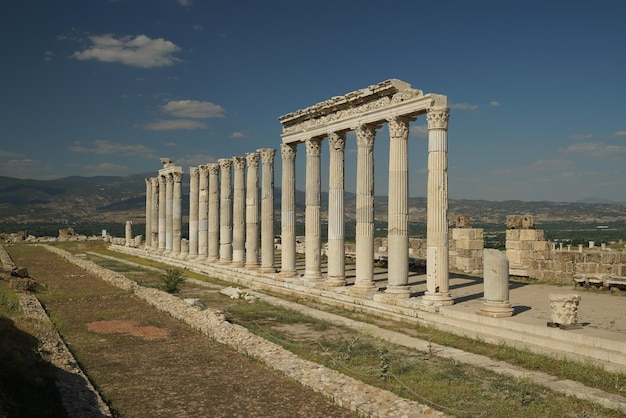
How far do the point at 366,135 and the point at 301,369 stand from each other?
1259 centimetres

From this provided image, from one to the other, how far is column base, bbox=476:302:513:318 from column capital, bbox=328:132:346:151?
429 inches

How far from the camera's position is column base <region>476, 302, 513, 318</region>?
16891 millimetres

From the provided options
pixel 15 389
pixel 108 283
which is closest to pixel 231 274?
pixel 108 283

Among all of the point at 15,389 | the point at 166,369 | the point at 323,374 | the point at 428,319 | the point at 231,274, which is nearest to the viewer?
the point at 15,389

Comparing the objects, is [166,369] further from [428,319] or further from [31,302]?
[31,302]

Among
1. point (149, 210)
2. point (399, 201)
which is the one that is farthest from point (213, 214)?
point (399, 201)

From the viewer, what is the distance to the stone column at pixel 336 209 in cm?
2523

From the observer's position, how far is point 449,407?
10469 millimetres

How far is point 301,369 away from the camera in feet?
43.1

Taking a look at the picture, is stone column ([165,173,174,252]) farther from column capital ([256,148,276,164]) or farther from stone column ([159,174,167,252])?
column capital ([256,148,276,164])

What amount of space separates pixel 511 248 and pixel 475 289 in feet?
23.6

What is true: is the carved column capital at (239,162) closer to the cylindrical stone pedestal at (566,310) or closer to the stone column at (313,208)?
the stone column at (313,208)

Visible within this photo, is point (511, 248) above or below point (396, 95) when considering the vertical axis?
below

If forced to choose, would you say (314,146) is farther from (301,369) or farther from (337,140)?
(301,369)
